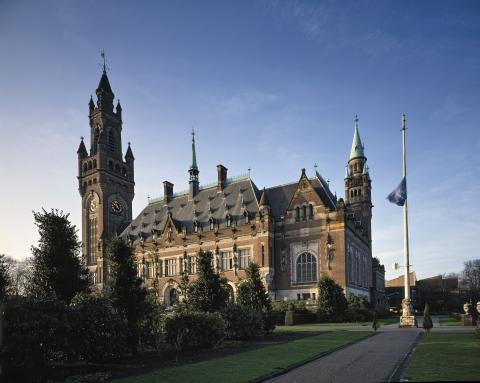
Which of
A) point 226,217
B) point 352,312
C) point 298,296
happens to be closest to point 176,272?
point 226,217

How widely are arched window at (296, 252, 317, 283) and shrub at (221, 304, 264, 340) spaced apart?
2663cm

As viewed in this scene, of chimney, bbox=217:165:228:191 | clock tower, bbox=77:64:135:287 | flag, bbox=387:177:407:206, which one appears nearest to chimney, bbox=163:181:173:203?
clock tower, bbox=77:64:135:287

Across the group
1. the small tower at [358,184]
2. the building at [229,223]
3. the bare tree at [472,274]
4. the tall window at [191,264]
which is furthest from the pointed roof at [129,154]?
the bare tree at [472,274]

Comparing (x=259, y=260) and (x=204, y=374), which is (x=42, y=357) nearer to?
(x=204, y=374)

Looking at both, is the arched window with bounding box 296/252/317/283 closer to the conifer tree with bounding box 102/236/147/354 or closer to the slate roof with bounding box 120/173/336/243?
the slate roof with bounding box 120/173/336/243

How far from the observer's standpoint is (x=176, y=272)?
65000 mm

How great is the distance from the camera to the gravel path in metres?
13.2

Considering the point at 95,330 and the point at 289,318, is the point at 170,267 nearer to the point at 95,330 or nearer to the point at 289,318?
the point at 289,318

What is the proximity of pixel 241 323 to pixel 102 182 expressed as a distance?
5387cm

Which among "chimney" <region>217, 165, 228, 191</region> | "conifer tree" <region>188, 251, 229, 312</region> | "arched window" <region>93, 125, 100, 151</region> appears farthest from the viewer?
"arched window" <region>93, 125, 100, 151</region>

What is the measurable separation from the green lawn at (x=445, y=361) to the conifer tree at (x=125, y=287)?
13884 mm

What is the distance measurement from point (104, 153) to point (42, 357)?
6299cm

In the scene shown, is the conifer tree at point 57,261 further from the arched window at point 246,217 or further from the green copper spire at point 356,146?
the green copper spire at point 356,146

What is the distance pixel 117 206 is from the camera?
253 feet
